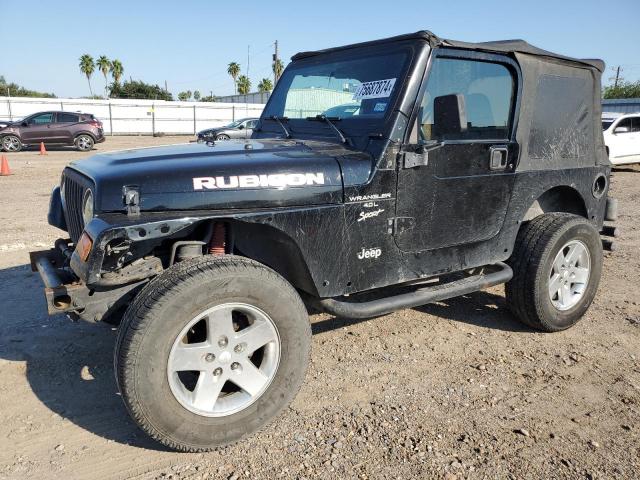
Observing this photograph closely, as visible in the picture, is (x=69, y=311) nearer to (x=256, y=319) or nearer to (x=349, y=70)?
(x=256, y=319)

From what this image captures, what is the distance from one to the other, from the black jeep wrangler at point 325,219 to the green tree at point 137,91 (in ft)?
226

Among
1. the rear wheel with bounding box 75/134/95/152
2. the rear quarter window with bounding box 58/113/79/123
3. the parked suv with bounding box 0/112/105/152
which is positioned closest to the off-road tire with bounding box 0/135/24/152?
the parked suv with bounding box 0/112/105/152

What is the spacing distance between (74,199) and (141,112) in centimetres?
3516

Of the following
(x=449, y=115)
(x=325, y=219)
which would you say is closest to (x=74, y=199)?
(x=325, y=219)

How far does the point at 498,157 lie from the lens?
3648mm

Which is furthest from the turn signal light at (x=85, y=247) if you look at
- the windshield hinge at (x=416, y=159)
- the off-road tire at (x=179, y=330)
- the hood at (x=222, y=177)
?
the windshield hinge at (x=416, y=159)

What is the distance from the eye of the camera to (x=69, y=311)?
8.86 feet

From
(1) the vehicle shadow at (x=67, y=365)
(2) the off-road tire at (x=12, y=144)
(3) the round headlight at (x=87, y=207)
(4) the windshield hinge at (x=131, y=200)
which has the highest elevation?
(4) the windshield hinge at (x=131, y=200)

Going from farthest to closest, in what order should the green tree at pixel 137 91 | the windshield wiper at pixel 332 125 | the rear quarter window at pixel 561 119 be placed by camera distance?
1. the green tree at pixel 137 91
2. the rear quarter window at pixel 561 119
3. the windshield wiper at pixel 332 125

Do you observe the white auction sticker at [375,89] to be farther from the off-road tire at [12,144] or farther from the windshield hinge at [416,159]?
the off-road tire at [12,144]

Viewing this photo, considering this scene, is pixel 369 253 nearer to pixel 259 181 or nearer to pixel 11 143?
pixel 259 181

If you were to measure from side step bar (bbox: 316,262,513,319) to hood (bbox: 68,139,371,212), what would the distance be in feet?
2.17

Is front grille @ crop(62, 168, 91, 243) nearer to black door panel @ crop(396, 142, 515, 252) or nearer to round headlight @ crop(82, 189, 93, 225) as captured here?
round headlight @ crop(82, 189, 93, 225)

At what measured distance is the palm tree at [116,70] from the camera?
73.9 m
